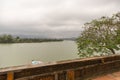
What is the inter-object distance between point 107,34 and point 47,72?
45.8 feet

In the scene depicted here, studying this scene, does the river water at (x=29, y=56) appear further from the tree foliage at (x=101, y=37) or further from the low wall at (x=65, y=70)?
the low wall at (x=65, y=70)

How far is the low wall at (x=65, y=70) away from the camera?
3.19 m

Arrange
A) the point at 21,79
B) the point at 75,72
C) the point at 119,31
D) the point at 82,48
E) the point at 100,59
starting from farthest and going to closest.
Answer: the point at 82,48
the point at 119,31
the point at 100,59
the point at 75,72
the point at 21,79

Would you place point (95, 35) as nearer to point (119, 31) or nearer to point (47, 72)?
point (119, 31)

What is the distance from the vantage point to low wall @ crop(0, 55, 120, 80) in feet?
10.5

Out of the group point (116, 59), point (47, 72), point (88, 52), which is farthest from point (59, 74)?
point (88, 52)

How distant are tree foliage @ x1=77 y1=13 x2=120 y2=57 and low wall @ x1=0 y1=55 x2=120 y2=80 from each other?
11.9m

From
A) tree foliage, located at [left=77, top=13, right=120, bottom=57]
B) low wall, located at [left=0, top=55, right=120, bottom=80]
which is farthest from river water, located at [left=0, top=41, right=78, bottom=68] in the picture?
low wall, located at [left=0, top=55, right=120, bottom=80]

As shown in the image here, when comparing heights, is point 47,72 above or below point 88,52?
above

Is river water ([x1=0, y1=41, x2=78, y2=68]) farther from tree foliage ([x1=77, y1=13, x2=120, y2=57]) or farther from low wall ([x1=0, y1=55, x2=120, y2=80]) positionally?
low wall ([x1=0, y1=55, x2=120, y2=80])

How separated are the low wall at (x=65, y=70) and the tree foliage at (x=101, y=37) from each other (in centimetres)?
1187

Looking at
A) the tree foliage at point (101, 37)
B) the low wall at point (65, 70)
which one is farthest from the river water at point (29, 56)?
the low wall at point (65, 70)

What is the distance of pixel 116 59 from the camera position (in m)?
4.91

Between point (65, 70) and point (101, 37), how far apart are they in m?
13.5
